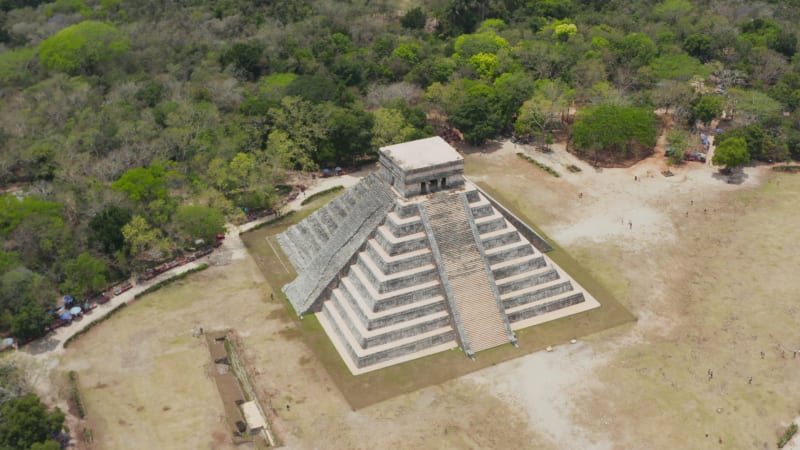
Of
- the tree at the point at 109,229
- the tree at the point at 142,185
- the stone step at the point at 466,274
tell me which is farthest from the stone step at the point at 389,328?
the tree at the point at 142,185

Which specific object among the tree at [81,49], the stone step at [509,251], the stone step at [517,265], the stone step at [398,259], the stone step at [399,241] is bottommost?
the stone step at [517,265]

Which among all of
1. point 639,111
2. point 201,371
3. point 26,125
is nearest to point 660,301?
point 639,111

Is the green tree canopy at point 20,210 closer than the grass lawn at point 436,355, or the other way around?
the grass lawn at point 436,355

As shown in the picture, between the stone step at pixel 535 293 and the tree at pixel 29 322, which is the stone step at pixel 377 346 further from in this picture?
the tree at pixel 29 322

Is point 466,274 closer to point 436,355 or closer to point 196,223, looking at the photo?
point 436,355

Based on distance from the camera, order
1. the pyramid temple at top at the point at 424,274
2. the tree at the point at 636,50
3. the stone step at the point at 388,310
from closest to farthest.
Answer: the stone step at the point at 388,310 < the pyramid temple at top at the point at 424,274 < the tree at the point at 636,50
